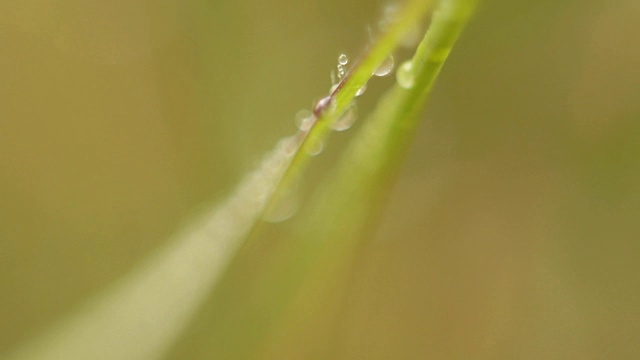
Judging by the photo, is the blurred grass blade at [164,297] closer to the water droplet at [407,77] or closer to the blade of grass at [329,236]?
the blade of grass at [329,236]

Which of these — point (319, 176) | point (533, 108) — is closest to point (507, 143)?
point (533, 108)

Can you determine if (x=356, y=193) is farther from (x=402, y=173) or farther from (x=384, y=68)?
(x=402, y=173)

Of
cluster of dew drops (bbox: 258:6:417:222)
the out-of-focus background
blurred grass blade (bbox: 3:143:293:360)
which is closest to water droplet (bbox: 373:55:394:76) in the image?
cluster of dew drops (bbox: 258:6:417:222)

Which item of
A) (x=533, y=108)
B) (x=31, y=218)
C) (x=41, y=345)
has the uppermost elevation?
(x=533, y=108)

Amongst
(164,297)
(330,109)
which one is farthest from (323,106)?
(164,297)

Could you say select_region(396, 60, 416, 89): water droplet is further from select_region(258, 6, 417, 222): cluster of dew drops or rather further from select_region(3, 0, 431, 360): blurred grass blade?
select_region(3, 0, 431, 360): blurred grass blade

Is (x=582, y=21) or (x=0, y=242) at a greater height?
(x=582, y=21)

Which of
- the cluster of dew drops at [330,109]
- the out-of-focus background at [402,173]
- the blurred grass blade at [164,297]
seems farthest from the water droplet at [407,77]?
the out-of-focus background at [402,173]

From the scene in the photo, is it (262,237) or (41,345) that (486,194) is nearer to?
(262,237)
